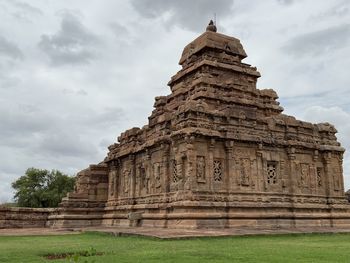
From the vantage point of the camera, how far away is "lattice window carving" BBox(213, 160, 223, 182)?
1928cm

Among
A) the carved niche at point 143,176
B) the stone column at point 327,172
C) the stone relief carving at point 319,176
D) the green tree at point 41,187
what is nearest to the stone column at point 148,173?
the carved niche at point 143,176

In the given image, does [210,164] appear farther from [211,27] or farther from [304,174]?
[211,27]

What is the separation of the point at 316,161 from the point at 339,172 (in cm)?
196

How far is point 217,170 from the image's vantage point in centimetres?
1944

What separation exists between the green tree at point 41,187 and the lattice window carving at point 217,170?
102 feet

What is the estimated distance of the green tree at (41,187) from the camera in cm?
4617

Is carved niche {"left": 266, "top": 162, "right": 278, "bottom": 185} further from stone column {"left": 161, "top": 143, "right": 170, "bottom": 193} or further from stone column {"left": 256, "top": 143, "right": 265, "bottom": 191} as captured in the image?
stone column {"left": 161, "top": 143, "right": 170, "bottom": 193}

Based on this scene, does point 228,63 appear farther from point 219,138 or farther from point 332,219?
point 332,219

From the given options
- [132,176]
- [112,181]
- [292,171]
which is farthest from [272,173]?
[112,181]

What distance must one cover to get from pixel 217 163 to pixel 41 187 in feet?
114

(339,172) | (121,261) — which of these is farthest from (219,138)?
(121,261)

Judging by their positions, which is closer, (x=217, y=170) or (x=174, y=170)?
(x=217, y=170)

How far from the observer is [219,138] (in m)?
19.4

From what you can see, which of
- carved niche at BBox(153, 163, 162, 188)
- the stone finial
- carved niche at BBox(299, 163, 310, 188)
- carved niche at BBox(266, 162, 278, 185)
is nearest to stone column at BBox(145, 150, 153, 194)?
carved niche at BBox(153, 163, 162, 188)
